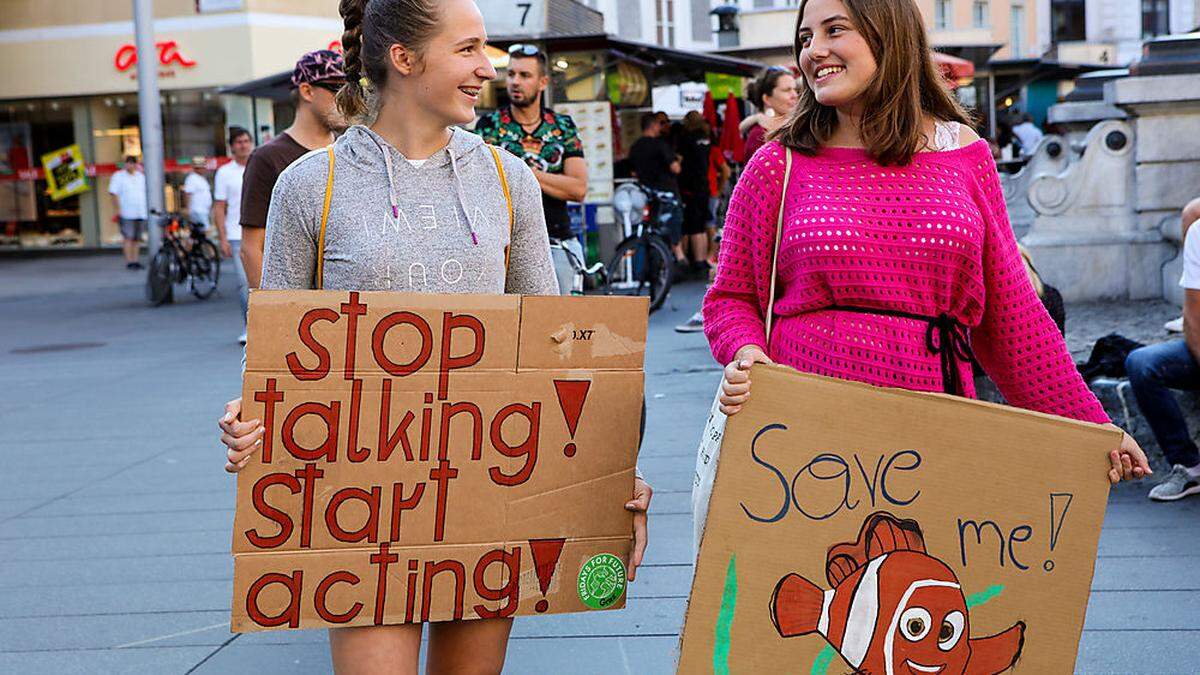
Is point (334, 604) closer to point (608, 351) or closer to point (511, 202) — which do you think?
point (608, 351)

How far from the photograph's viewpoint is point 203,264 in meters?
19.3

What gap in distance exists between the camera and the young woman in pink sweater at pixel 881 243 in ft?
9.77

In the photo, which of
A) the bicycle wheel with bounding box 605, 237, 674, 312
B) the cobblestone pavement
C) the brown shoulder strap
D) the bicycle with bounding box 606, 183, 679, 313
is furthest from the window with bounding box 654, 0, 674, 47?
the brown shoulder strap

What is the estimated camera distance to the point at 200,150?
30.5 metres

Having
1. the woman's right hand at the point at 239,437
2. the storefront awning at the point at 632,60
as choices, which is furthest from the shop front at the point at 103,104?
the woman's right hand at the point at 239,437

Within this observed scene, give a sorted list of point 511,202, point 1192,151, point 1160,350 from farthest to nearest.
→ point 1192,151 → point 1160,350 → point 511,202

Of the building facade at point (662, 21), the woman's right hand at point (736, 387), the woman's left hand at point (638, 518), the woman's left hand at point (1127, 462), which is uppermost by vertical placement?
the building facade at point (662, 21)

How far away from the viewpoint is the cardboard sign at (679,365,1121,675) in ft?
8.71

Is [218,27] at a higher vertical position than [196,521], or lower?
higher

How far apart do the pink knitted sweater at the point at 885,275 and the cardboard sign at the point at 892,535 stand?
301 millimetres

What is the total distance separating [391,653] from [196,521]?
3.81 meters

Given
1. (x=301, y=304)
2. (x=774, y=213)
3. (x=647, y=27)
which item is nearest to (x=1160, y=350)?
(x=774, y=213)

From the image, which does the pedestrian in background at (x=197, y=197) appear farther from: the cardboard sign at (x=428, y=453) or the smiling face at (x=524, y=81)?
the cardboard sign at (x=428, y=453)

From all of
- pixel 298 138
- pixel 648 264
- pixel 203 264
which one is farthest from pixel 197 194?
pixel 298 138
